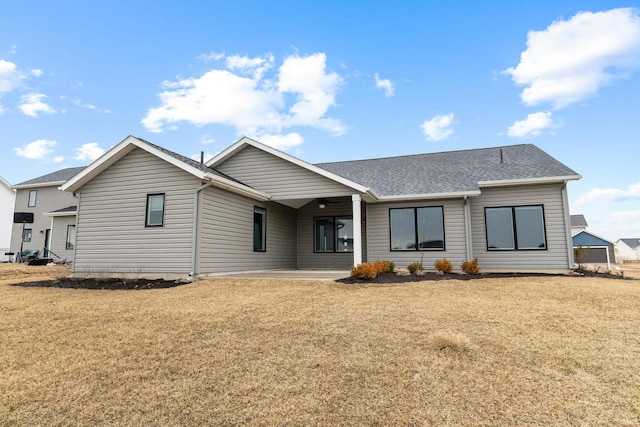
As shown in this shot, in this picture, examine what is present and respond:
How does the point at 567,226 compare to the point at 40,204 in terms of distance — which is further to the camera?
the point at 40,204

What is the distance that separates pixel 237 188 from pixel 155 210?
8.19ft

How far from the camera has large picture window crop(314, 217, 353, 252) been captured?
1445 centimetres

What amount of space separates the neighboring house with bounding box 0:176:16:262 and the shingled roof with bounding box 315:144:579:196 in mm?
27660

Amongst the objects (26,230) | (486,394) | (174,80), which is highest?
(174,80)

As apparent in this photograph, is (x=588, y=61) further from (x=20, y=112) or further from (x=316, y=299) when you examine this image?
(x=20, y=112)

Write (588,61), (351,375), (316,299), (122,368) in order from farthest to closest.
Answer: (588,61), (316,299), (122,368), (351,375)

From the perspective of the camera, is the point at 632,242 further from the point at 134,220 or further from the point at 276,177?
the point at 134,220

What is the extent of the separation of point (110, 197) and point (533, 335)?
37.9 feet

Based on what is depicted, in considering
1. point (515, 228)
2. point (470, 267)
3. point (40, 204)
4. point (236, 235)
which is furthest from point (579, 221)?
point (40, 204)

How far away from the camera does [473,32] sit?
13.3m

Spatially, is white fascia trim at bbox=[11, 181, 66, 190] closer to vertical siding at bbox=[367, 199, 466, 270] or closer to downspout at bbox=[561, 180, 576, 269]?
vertical siding at bbox=[367, 199, 466, 270]

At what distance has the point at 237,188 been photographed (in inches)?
431

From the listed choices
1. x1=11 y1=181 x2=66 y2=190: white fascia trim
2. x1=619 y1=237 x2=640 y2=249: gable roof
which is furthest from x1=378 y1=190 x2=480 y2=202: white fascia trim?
x1=619 y1=237 x2=640 y2=249: gable roof

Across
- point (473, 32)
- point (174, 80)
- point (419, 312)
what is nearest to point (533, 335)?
point (419, 312)
